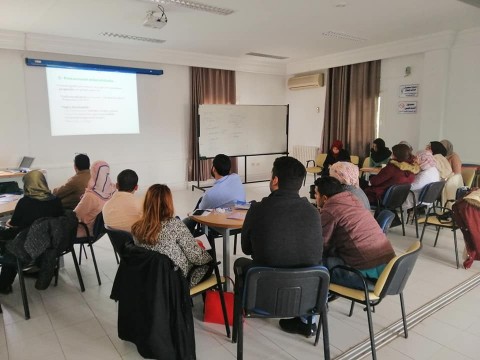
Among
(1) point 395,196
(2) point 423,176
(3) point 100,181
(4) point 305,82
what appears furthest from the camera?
(4) point 305,82

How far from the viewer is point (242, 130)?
25.3 ft

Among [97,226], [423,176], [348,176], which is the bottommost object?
[97,226]

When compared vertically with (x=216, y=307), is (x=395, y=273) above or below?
above

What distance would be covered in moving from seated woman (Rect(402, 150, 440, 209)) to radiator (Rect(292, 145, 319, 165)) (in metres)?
3.86

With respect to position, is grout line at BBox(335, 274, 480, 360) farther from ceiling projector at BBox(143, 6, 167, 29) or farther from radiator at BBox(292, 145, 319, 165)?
radiator at BBox(292, 145, 319, 165)

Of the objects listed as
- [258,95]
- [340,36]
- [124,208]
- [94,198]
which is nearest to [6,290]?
[94,198]

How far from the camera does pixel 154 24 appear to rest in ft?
15.4

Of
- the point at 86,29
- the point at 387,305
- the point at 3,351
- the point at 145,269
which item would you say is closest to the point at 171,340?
the point at 145,269

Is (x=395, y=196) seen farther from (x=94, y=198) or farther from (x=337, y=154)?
(x=94, y=198)

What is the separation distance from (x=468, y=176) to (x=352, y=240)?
160 inches

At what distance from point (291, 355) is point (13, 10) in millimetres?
5011

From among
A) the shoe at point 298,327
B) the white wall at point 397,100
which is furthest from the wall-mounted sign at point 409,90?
the shoe at point 298,327

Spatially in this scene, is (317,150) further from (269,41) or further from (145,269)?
(145,269)

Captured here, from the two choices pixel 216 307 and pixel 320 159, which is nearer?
pixel 216 307
